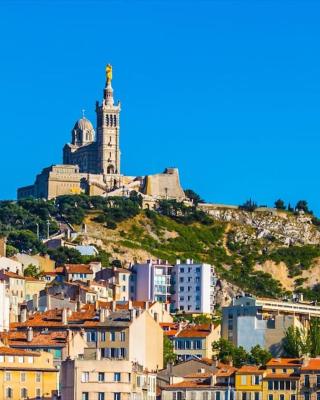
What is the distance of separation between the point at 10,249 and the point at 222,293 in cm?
2233

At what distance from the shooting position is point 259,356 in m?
143

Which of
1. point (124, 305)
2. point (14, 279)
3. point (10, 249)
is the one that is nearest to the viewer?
point (124, 305)

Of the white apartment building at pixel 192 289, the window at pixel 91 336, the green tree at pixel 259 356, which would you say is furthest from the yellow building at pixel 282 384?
the white apartment building at pixel 192 289

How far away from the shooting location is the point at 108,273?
7308 inches

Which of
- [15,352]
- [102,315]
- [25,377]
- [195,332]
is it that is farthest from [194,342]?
[25,377]

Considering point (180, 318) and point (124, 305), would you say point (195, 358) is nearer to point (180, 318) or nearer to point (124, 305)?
point (124, 305)

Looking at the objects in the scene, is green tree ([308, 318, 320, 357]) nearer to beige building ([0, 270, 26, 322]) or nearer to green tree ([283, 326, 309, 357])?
green tree ([283, 326, 309, 357])

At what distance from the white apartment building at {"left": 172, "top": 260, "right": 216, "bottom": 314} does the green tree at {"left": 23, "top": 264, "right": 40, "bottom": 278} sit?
14.0 metres

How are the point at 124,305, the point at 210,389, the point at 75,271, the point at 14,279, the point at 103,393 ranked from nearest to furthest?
the point at 103,393 → the point at 210,389 → the point at 124,305 → the point at 14,279 → the point at 75,271

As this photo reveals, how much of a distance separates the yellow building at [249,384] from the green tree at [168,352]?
1279 centimetres

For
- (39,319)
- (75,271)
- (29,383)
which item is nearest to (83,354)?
(29,383)

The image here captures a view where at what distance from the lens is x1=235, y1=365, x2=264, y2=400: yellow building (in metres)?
126

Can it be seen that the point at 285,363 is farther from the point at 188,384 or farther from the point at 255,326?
the point at 255,326

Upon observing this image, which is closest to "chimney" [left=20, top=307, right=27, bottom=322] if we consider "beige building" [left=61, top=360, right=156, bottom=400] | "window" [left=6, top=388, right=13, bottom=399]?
"window" [left=6, top=388, right=13, bottom=399]
